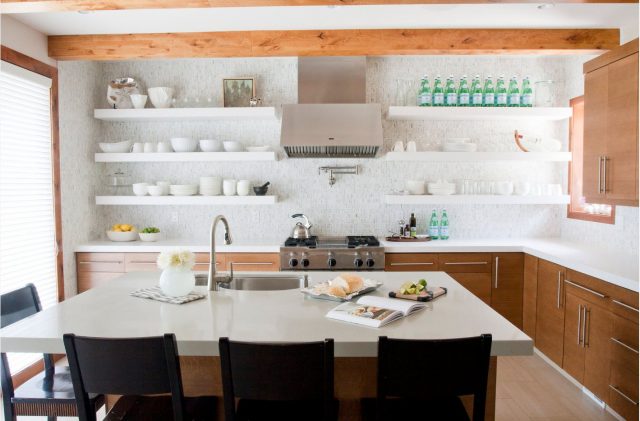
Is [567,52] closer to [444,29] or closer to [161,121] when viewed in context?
[444,29]

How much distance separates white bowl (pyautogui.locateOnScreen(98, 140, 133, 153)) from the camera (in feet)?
15.0

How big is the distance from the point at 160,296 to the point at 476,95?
351 centimetres

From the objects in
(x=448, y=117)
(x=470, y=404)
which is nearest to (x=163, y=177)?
(x=448, y=117)

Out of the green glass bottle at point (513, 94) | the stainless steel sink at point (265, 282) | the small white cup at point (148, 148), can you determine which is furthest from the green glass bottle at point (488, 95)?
the small white cup at point (148, 148)

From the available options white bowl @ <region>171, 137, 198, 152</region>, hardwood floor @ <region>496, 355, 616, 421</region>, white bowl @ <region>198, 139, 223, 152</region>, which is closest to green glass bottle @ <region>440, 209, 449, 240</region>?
hardwood floor @ <region>496, 355, 616, 421</region>

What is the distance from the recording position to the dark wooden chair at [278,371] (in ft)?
4.71

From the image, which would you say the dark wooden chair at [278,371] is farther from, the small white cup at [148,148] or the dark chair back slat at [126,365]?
the small white cup at [148,148]

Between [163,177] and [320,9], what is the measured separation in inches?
97.0

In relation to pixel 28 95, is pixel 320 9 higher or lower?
higher

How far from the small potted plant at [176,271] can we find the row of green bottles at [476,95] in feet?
9.96

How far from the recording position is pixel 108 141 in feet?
15.9

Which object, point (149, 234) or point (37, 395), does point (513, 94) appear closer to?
point (149, 234)

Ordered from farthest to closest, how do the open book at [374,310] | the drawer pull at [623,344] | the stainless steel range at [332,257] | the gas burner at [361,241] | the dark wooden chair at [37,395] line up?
1. the gas burner at [361,241]
2. the stainless steel range at [332,257]
3. the drawer pull at [623,344]
4. the dark wooden chair at [37,395]
5. the open book at [374,310]

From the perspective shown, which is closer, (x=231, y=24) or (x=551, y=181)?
(x=231, y=24)
